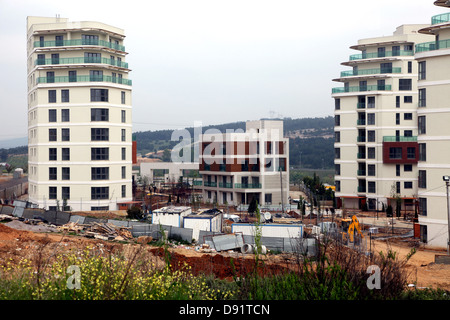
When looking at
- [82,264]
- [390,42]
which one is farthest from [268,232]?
[390,42]

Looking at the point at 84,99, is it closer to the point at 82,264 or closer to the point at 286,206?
the point at 286,206

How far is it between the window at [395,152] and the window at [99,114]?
28998mm

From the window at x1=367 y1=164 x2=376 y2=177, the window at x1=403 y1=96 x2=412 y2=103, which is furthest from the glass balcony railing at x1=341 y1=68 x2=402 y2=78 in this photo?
the window at x1=367 y1=164 x2=376 y2=177

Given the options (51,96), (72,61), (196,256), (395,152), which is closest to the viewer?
(196,256)

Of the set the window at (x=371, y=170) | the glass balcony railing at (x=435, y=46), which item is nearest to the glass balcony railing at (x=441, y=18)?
the glass balcony railing at (x=435, y=46)

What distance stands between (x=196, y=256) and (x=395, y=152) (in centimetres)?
3671

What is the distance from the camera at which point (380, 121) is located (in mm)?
56281

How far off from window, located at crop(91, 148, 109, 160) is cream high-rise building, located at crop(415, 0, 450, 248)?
27861 mm

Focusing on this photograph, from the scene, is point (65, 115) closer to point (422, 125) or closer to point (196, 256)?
point (196, 256)

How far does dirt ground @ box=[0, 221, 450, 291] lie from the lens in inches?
814

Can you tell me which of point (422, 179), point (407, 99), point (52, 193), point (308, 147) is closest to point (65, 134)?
point (52, 193)

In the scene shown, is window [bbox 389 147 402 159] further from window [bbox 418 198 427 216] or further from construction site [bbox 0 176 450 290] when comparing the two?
window [bbox 418 198 427 216]

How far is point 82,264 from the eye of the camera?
11.9 m

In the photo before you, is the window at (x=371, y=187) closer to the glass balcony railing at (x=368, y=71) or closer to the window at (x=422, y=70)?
the glass balcony railing at (x=368, y=71)
